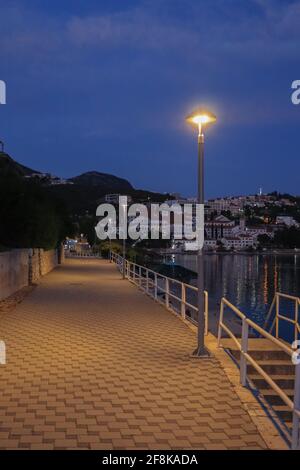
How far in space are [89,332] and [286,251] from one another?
184404mm

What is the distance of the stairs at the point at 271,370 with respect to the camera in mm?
9492

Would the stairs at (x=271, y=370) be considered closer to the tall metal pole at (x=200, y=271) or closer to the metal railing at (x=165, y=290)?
the tall metal pole at (x=200, y=271)

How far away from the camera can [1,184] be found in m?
21.9

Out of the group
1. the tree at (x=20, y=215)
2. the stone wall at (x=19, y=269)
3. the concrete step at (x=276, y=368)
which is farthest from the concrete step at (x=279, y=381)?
the tree at (x=20, y=215)

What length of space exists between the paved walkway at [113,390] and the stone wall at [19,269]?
4.49 metres

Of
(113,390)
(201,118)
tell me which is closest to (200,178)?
(201,118)

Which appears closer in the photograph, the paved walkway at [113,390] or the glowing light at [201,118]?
the paved walkway at [113,390]

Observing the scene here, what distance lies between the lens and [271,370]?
9891 millimetres

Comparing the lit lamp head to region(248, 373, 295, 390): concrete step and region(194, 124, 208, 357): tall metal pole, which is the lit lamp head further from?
region(248, 373, 295, 390): concrete step

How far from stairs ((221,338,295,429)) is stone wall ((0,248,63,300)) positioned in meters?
8.36
